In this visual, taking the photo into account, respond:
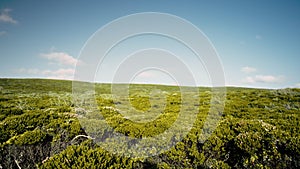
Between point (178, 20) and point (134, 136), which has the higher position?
point (178, 20)

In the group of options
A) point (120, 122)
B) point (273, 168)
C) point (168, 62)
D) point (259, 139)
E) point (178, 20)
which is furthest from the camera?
point (168, 62)

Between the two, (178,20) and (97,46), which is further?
(178,20)

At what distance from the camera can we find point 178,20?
9.95 meters

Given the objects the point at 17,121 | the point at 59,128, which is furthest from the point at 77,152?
the point at 17,121

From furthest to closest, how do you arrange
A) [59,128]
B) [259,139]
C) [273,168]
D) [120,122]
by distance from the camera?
1. [120,122]
2. [59,128]
3. [259,139]
4. [273,168]

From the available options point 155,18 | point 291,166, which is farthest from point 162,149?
point 155,18

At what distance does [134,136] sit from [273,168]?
417 cm

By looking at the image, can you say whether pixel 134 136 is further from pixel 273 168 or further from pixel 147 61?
pixel 147 61

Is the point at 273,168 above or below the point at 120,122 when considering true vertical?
below

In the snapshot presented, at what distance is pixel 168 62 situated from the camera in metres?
11.1

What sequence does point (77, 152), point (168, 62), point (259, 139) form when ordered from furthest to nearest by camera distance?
point (168, 62)
point (259, 139)
point (77, 152)

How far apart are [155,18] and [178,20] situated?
3.77 ft

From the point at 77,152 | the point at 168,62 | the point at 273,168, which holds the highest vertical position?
the point at 168,62

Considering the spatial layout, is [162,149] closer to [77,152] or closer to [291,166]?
[77,152]
